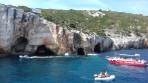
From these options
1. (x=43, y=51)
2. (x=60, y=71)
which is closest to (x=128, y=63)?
(x=60, y=71)

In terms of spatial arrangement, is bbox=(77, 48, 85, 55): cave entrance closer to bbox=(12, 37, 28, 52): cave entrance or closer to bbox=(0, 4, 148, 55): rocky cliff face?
bbox=(0, 4, 148, 55): rocky cliff face

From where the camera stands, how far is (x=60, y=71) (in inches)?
2408

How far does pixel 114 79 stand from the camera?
54.8 m

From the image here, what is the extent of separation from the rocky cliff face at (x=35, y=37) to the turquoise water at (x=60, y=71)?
309 inches

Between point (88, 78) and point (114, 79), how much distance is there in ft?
14.7

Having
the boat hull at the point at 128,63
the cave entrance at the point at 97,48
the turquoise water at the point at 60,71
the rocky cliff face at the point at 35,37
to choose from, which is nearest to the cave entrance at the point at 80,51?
the rocky cliff face at the point at 35,37

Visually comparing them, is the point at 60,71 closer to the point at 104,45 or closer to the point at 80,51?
the point at 80,51

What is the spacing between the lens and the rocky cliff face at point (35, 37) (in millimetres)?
78688

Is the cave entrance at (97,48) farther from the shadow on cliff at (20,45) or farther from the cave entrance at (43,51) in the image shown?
the shadow on cliff at (20,45)

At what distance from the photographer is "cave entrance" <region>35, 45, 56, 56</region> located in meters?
88.8

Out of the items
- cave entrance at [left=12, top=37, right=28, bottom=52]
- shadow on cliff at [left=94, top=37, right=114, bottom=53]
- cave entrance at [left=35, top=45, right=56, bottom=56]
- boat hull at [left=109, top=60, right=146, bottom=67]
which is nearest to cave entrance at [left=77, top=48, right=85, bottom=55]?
cave entrance at [left=35, top=45, right=56, bottom=56]

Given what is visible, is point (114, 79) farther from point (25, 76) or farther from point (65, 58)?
point (65, 58)

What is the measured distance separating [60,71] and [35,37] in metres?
25.0

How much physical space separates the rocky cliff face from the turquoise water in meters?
7.84
